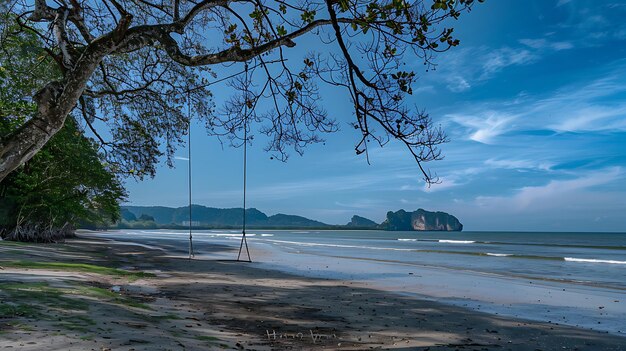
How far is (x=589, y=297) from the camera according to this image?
1291 cm

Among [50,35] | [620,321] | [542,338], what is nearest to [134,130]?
[50,35]

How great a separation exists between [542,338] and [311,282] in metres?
8.40

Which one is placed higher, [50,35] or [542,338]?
[50,35]

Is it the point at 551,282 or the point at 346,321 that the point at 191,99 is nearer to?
the point at 346,321

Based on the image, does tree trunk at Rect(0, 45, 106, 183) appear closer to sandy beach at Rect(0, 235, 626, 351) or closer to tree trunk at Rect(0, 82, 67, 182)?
tree trunk at Rect(0, 82, 67, 182)

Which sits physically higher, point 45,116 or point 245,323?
point 45,116

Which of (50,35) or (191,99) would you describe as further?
(191,99)

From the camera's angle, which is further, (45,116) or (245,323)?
(245,323)

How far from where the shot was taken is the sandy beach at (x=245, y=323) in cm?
520

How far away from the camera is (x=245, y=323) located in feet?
24.3

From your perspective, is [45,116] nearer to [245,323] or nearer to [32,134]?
[32,134]

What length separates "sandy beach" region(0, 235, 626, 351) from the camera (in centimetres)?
520

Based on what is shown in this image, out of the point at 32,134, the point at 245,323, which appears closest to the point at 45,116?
the point at 32,134

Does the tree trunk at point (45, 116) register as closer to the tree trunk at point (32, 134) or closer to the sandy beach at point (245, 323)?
the tree trunk at point (32, 134)
